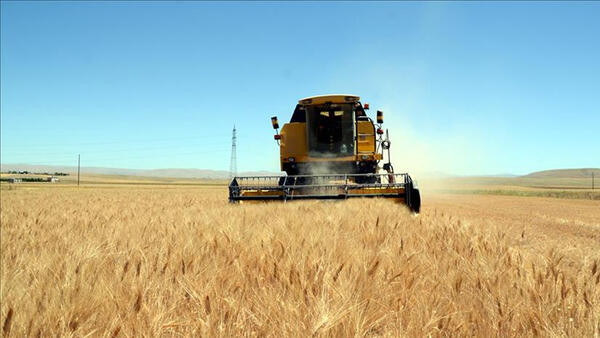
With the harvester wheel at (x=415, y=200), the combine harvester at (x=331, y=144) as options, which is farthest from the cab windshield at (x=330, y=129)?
the harvester wheel at (x=415, y=200)

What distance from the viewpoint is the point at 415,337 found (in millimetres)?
1281

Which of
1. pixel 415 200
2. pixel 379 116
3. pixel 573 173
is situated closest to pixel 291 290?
pixel 415 200

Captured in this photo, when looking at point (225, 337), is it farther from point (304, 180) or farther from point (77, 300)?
point (304, 180)

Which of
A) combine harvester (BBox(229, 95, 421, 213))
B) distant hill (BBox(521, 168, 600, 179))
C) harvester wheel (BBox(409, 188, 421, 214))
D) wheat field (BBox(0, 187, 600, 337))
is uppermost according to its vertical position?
distant hill (BBox(521, 168, 600, 179))

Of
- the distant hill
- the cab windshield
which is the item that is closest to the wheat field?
the cab windshield

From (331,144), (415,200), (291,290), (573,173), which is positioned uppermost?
(573,173)

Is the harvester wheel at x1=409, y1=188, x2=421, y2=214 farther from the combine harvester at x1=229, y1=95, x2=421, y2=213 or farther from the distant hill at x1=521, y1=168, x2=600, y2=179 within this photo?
the distant hill at x1=521, y1=168, x2=600, y2=179

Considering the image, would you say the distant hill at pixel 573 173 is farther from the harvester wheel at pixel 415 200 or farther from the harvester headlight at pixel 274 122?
the harvester wheel at pixel 415 200

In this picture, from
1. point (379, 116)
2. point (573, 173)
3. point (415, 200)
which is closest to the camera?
point (415, 200)

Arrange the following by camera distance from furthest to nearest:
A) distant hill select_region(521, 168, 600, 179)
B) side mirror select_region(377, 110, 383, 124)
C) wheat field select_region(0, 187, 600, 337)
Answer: distant hill select_region(521, 168, 600, 179)
side mirror select_region(377, 110, 383, 124)
wheat field select_region(0, 187, 600, 337)

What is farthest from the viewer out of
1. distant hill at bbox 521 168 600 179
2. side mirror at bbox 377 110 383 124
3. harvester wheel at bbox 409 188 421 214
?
distant hill at bbox 521 168 600 179

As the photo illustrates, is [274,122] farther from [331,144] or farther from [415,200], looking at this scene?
[415,200]

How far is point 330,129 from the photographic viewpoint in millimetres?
10859

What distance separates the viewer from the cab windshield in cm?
1059
